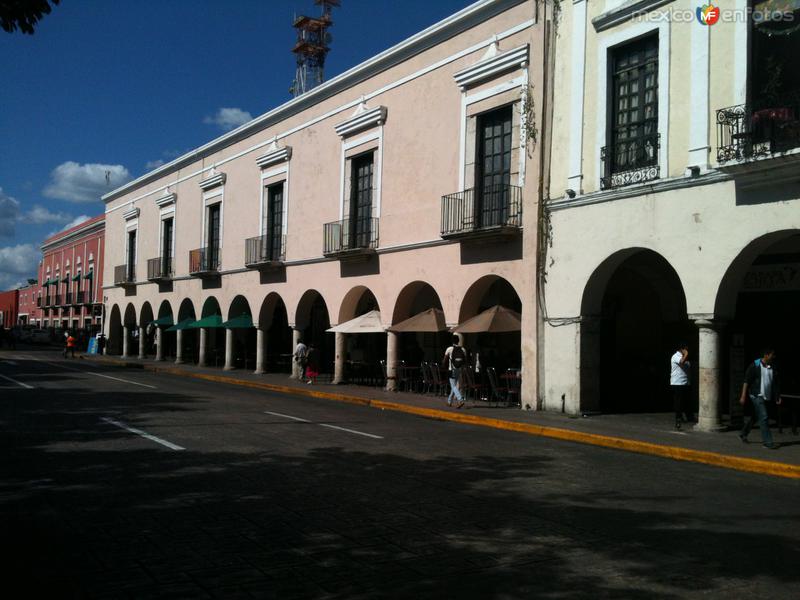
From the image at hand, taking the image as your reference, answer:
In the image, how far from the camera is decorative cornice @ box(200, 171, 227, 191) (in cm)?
3080

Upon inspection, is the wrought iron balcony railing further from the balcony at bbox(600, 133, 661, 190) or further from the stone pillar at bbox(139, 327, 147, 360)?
the stone pillar at bbox(139, 327, 147, 360)

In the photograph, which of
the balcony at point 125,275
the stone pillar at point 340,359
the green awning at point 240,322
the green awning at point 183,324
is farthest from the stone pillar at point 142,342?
the stone pillar at point 340,359

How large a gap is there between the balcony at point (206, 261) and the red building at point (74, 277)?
68.1 feet

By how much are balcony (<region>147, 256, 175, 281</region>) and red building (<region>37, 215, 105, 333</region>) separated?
49.2 feet

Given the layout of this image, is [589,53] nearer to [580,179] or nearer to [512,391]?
[580,179]

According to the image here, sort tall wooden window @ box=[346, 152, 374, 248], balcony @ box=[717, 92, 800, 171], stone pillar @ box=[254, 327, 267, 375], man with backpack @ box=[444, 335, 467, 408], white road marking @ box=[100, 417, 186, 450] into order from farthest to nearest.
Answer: stone pillar @ box=[254, 327, 267, 375] → tall wooden window @ box=[346, 152, 374, 248] → man with backpack @ box=[444, 335, 467, 408] → balcony @ box=[717, 92, 800, 171] → white road marking @ box=[100, 417, 186, 450]

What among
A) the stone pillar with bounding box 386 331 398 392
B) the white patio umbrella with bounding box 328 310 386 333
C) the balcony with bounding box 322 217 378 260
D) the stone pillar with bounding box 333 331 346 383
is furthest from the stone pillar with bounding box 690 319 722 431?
the stone pillar with bounding box 333 331 346 383

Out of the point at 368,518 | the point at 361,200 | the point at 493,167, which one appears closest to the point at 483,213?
the point at 493,167

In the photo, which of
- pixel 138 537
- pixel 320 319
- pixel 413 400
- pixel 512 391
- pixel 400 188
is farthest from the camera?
pixel 320 319

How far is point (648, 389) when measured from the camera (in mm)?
18062

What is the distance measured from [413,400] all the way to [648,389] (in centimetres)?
555

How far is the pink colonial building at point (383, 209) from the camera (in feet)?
56.9

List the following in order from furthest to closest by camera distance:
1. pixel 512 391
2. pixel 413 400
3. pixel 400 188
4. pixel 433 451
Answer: pixel 400 188, pixel 413 400, pixel 512 391, pixel 433 451

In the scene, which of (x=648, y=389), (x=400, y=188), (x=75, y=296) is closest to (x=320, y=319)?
(x=400, y=188)
